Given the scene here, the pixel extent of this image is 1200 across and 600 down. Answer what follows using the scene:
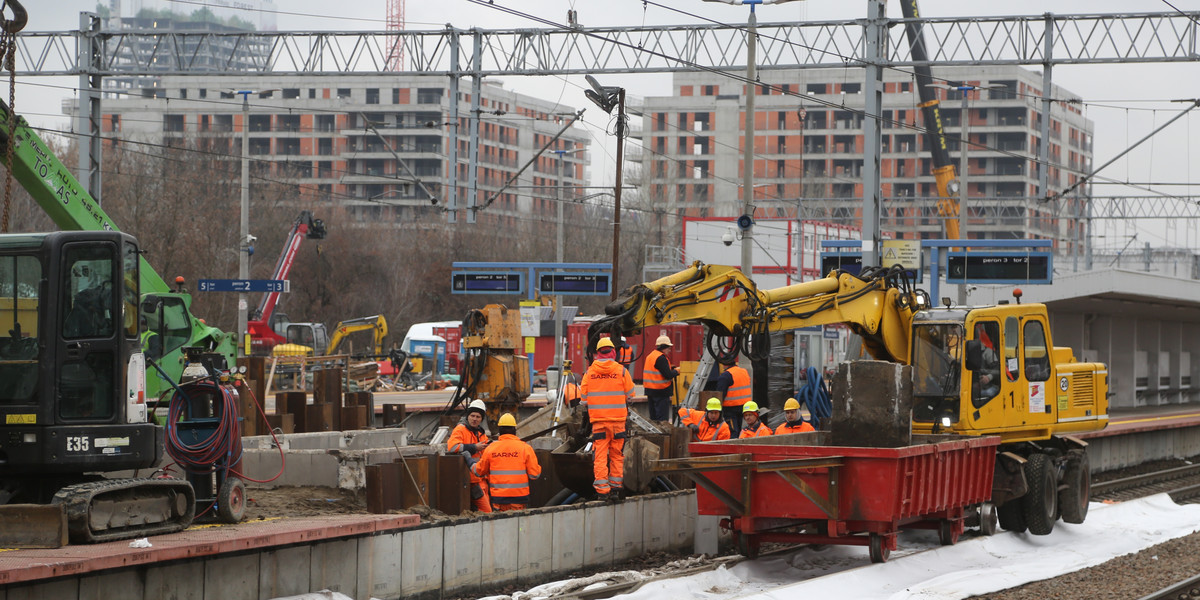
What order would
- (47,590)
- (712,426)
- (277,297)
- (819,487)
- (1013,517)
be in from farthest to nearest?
(277,297)
(712,426)
(1013,517)
(819,487)
(47,590)

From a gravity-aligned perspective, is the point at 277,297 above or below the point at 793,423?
above

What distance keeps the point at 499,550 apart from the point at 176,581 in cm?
374

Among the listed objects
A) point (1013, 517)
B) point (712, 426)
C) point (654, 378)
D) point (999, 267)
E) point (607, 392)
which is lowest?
point (1013, 517)

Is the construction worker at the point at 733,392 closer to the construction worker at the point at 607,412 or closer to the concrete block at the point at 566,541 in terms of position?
the construction worker at the point at 607,412

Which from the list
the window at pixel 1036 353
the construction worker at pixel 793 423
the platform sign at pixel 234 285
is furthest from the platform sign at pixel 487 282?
the window at pixel 1036 353

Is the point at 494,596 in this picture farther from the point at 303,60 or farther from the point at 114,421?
the point at 303,60

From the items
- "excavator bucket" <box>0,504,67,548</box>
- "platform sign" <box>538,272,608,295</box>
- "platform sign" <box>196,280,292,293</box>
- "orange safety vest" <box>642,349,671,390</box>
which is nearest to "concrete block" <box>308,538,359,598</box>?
"excavator bucket" <box>0,504,67,548</box>

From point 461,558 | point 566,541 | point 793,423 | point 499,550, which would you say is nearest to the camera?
point 461,558

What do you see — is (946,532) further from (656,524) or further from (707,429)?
(707,429)

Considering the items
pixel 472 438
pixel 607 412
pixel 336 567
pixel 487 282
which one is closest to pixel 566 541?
pixel 607 412

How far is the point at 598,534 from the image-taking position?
47.1 feet

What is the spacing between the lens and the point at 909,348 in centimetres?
1673

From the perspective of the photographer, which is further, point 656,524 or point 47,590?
point 656,524

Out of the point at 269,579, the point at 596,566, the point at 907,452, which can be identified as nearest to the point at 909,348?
the point at 907,452
